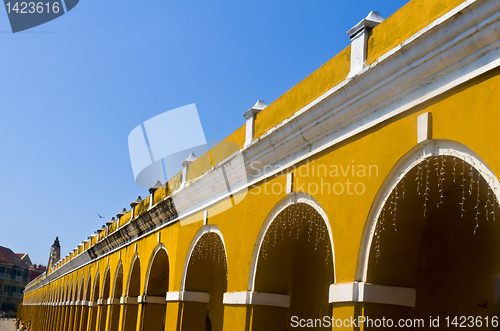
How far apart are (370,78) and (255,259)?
327 cm

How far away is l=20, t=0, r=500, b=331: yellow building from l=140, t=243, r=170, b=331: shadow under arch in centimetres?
188

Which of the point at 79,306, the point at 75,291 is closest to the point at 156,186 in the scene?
the point at 79,306

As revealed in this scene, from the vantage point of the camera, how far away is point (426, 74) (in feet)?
15.8

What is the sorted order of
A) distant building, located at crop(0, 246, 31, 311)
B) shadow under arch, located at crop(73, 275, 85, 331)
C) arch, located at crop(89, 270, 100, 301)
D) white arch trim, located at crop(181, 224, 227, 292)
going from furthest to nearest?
distant building, located at crop(0, 246, 31, 311) < shadow under arch, located at crop(73, 275, 85, 331) < arch, located at crop(89, 270, 100, 301) < white arch trim, located at crop(181, 224, 227, 292)

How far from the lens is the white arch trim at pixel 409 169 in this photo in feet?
13.9

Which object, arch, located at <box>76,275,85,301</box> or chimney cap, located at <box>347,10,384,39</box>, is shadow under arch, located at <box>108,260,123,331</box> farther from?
chimney cap, located at <box>347,10,384,39</box>

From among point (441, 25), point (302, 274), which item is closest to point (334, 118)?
point (441, 25)

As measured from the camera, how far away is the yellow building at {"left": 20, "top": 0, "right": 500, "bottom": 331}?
4531mm

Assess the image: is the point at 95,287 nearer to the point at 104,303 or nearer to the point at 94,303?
the point at 94,303

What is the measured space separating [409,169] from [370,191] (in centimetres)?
57

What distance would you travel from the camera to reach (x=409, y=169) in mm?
4961

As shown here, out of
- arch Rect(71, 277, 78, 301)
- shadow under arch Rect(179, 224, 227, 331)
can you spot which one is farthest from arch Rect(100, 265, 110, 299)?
shadow under arch Rect(179, 224, 227, 331)

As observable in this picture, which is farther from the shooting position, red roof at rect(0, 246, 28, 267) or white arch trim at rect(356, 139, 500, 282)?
red roof at rect(0, 246, 28, 267)

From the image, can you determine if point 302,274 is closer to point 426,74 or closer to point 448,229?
point 448,229
